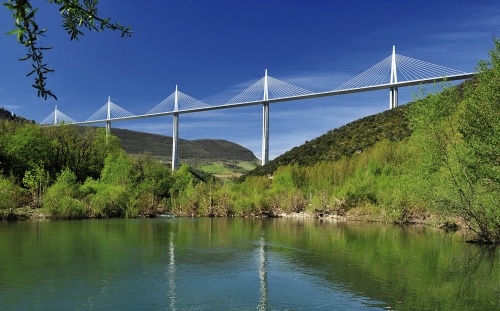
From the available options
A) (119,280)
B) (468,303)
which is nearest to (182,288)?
(119,280)

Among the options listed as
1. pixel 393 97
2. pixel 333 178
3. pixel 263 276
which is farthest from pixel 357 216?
pixel 393 97

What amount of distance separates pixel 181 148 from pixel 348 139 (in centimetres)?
7385

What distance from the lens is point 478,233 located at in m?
21.1

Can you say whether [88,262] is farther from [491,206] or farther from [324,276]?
[491,206]

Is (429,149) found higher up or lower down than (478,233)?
higher up

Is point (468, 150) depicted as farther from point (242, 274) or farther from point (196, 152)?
point (196, 152)

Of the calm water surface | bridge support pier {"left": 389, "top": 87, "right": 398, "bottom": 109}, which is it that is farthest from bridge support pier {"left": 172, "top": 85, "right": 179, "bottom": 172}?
the calm water surface

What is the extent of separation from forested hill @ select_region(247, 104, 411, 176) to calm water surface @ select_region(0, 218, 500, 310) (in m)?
39.8

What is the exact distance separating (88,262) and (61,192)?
24005 mm

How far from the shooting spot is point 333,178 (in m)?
52.1

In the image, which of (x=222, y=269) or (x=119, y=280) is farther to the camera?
(x=222, y=269)

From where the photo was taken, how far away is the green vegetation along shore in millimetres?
19250

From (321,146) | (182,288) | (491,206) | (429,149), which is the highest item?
(321,146)

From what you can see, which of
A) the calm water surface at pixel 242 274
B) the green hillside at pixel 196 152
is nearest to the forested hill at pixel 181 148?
the green hillside at pixel 196 152
